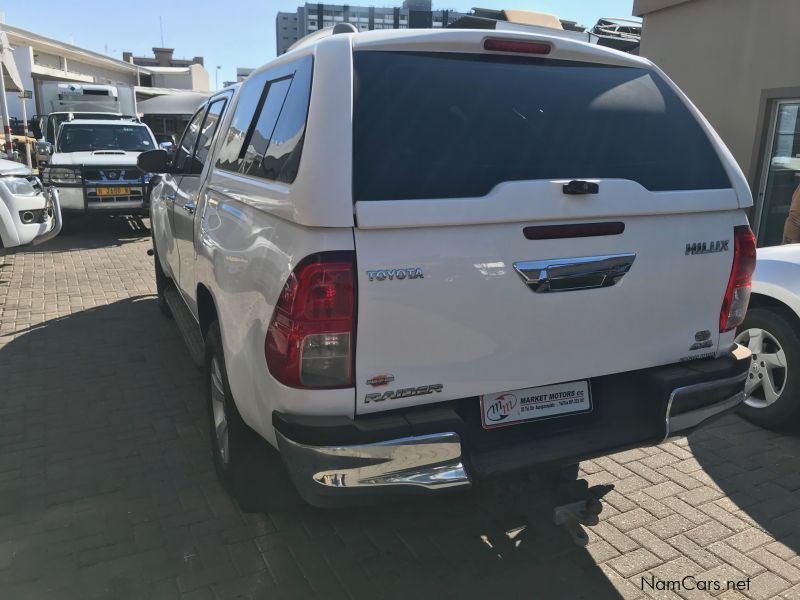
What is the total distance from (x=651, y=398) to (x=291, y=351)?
1478 millimetres

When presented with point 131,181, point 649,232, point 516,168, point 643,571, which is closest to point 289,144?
point 516,168

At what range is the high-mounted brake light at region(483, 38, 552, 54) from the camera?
2.57m

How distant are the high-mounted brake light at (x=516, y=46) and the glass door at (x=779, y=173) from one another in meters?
6.50

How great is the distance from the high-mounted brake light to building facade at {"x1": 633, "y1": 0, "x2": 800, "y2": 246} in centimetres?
644

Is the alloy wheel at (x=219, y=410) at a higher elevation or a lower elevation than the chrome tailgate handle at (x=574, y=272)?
lower

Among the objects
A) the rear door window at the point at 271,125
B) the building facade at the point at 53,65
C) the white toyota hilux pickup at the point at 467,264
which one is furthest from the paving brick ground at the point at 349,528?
the building facade at the point at 53,65

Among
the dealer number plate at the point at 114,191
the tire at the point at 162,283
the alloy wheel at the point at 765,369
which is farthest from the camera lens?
the dealer number plate at the point at 114,191

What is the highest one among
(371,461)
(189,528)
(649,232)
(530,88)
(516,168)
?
(530,88)

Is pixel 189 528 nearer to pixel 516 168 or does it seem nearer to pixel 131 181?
pixel 516 168

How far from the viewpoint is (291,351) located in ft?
7.00

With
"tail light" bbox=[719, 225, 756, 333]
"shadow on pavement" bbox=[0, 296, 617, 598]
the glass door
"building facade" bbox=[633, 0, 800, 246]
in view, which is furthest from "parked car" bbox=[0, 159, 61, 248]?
the glass door

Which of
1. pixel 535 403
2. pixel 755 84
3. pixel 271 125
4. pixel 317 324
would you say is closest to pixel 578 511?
pixel 535 403

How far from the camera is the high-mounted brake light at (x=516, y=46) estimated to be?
2.57 m

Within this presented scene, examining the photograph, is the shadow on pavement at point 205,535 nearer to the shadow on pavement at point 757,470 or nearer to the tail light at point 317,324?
the tail light at point 317,324
